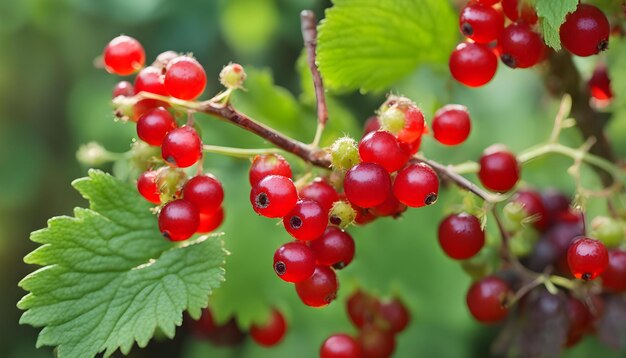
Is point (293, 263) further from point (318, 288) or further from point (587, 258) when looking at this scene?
point (587, 258)

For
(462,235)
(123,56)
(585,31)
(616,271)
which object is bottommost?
(616,271)

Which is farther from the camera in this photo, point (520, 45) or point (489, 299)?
point (489, 299)

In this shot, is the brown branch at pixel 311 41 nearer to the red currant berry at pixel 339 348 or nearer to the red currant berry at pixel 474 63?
the red currant berry at pixel 474 63

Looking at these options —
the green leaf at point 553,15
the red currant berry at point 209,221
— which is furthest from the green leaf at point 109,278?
the green leaf at point 553,15

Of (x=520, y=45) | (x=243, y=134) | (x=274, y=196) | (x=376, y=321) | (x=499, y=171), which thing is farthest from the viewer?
(x=243, y=134)

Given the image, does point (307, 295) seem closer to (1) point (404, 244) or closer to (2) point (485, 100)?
(1) point (404, 244)

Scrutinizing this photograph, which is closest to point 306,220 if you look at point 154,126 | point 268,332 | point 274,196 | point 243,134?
point 274,196

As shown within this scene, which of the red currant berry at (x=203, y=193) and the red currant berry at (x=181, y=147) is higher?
the red currant berry at (x=181, y=147)
